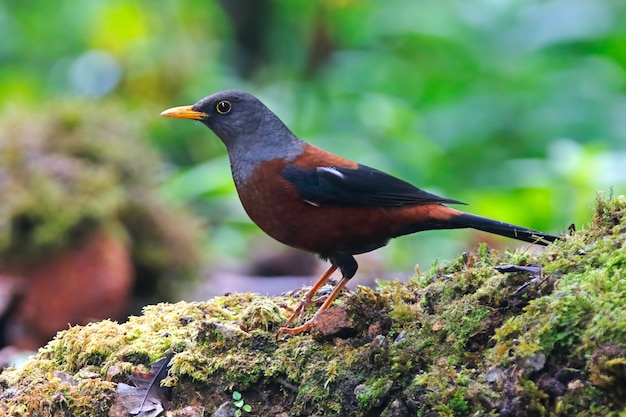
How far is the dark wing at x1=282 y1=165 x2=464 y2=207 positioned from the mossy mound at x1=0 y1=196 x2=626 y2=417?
471mm

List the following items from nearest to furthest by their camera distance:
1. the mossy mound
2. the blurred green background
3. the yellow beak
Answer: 1. the mossy mound
2. the yellow beak
3. the blurred green background

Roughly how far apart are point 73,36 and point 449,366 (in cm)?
1268

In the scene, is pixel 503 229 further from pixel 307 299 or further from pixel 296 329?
pixel 296 329

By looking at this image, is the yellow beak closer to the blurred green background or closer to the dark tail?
the dark tail

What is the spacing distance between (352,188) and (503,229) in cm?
77

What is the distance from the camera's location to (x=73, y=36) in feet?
46.4

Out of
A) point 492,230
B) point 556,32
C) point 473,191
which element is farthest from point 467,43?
point 492,230

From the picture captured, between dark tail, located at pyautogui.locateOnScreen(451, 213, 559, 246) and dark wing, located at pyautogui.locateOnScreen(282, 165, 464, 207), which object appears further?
dark wing, located at pyautogui.locateOnScreen(282, 165, 464, 207)

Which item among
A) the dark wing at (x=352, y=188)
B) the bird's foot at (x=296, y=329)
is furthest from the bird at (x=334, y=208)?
the bird's foot at (x=296, y=329)

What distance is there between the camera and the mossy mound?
2.65 m

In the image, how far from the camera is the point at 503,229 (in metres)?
3.85

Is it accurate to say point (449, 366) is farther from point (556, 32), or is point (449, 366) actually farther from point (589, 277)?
point (556, 32)

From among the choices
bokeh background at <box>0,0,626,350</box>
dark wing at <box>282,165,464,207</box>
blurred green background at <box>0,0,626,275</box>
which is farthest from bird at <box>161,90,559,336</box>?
blurred green background at <box>0,0,626,275</box>

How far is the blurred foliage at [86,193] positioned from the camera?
24.3 ft
